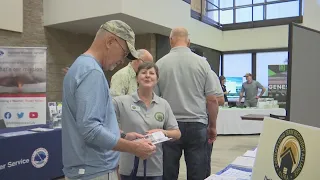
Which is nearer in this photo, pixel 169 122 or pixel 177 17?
pixel 169 122

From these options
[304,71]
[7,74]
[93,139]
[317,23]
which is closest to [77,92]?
[93,139]

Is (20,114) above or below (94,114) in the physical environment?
below

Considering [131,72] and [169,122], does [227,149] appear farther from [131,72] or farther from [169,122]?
[169,122]

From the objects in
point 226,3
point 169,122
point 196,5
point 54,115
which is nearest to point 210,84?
point 169,122

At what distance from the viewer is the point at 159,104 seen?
1.92 meters

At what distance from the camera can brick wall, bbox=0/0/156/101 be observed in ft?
16.4

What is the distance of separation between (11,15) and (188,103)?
12.5 feet

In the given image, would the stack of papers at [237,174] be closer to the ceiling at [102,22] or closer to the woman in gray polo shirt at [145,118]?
the woman in gray polo shirt at [145,118]

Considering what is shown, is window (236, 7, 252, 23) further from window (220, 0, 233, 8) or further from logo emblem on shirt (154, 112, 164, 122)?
logo emblem on shirt (154, 112, 164, 122)

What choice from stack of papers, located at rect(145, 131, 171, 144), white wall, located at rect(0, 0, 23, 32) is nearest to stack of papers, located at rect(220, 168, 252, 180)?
stack of papers, located at rect(145, 131, 171, 144)

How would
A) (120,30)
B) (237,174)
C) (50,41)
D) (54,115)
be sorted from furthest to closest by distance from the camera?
(50,41)
(54,115)
(237,174)
(120,30)

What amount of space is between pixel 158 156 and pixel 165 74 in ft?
2.12

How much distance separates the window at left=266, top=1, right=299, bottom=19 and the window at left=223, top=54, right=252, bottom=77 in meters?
1.36

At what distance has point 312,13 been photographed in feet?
25.7
